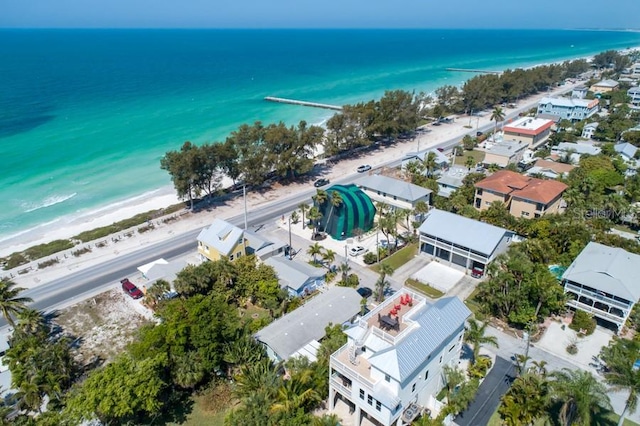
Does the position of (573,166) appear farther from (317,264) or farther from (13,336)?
(13,336)

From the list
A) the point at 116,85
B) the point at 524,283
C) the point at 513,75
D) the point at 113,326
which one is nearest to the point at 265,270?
the point at 113,326

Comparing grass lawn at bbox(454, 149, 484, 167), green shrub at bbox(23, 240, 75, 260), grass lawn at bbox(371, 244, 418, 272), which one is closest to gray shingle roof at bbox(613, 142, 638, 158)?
grass lawn at bbox(454, 149, 484, 167)

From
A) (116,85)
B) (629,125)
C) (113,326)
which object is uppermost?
(116,85)

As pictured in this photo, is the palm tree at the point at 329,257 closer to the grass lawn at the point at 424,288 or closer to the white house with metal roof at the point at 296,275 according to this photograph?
the white house with metal roof at the point at 296,275

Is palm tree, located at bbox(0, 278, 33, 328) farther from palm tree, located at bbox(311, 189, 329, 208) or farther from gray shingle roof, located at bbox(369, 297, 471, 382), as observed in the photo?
palm tree, located at bbox(311, 189, 329, 208)

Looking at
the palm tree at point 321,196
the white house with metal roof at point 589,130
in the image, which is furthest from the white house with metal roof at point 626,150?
the palm tree at point 321,196
